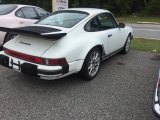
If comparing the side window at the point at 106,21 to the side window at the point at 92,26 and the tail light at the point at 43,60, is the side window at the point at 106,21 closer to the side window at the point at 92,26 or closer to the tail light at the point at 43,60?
the side window at the point at 92,26

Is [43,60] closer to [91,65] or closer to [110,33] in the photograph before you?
[91,65]

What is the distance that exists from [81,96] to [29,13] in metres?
4.48

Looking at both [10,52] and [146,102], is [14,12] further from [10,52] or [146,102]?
[146,102]

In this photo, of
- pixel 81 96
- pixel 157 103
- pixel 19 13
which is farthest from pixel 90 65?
pixel 19 13

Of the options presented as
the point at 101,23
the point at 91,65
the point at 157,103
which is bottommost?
the point at 91,65

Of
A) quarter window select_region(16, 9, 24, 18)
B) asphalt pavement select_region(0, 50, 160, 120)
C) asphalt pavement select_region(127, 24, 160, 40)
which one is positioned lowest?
asphalt pavement select_region(127, 24, 160, 40)

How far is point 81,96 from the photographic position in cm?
433

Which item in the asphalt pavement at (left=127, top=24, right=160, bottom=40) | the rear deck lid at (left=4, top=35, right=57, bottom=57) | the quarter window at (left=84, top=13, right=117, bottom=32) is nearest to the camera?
the rear deck lid at (left=4, top=35, right=57, bottom=57)

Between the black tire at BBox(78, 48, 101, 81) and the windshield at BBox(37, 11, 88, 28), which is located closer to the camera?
the black tire at BBox(78, 48, 101, 81)

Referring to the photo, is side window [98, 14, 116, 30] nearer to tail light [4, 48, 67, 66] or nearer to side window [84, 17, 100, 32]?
side window [84, 17, 100, 32]

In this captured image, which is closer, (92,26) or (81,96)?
(81,96)

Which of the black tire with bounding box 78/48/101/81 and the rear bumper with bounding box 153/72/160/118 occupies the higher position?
the rear bumper with bounding box 153/72/160/118

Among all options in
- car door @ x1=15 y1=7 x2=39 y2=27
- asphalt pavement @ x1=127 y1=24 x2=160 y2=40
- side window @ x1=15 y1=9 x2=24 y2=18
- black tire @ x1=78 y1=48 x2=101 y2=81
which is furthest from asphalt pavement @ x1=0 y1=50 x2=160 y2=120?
asphalt pavement @ x1=127 y1=24 x2=160 y2=40

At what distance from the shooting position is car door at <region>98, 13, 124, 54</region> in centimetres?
560
